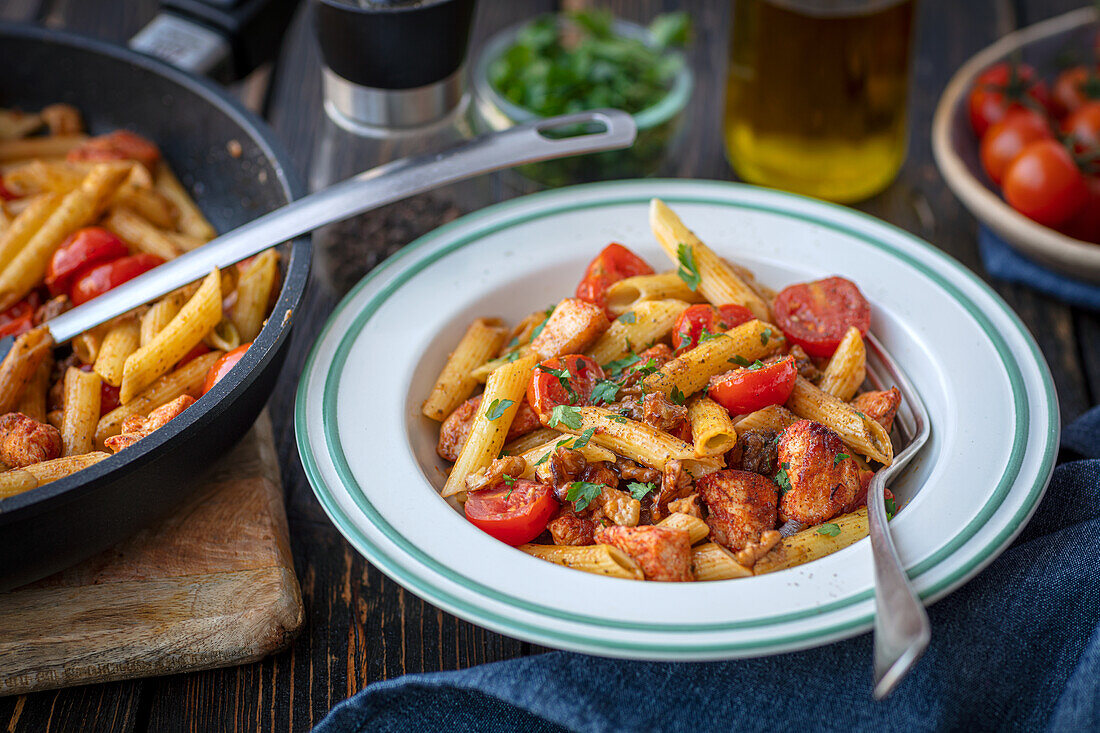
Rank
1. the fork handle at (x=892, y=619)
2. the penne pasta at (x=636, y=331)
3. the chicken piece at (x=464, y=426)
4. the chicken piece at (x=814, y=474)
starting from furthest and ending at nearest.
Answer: the penne pasta at (x=636, y=331)
the chicken piece at (x=464, y=426)
the chicken piece at (x=814, y=474)
the fork handle at (x=892, y=619)

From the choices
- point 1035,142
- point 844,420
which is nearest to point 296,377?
point 844,420

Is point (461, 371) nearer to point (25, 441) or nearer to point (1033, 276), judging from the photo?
point (25, 441)

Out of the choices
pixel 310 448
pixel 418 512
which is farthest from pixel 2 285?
pixel 418 512

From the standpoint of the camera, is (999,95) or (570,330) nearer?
(570,330)

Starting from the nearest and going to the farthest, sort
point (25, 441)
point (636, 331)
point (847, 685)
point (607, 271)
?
point (847, 685) < point (25, 441) < point (636, 331) < point (607, 271)

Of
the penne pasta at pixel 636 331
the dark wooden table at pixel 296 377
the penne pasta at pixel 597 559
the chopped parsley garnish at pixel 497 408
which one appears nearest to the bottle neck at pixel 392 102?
the dark wooden table at pixel 296 377

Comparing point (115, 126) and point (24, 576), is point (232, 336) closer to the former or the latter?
point (24, 576)

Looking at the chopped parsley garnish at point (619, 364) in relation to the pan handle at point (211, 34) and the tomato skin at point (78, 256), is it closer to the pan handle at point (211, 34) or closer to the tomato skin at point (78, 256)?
the tomato skin at point (78, 256)
